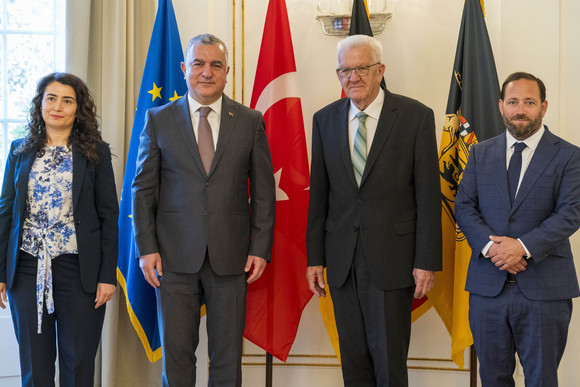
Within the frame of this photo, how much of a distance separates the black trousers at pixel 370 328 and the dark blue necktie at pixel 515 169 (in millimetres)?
625

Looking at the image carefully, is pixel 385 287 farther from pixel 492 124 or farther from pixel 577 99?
pixel 577 99

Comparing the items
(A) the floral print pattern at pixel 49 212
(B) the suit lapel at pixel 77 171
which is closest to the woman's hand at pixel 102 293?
(A) the floral print pattern at pixel 49 212

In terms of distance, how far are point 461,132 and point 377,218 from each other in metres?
0.87

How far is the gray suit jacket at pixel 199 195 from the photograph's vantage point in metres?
2.40

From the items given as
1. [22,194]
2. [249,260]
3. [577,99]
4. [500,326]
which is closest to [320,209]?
[249,260]

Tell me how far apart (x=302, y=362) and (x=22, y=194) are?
1.94 meters

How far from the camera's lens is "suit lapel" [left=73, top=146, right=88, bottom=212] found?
2369mm

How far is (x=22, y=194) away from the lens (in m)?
2.34

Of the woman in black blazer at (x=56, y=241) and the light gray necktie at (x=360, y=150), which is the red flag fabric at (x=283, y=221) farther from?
the woman in black blazer at (x=56, y=241)

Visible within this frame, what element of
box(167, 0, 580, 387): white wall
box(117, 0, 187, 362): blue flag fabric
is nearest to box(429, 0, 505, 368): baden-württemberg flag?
box(167, 0, 580, 387): white wall

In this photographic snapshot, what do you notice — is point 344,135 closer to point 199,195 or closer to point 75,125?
point 199,195

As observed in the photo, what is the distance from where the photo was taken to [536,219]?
89.0 inches

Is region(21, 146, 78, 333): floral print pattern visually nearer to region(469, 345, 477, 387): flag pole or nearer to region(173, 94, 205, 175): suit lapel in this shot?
region(173, 94, 205, 175): suit lapel

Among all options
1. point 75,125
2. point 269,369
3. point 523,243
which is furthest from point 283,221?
point 523,243
